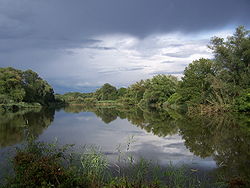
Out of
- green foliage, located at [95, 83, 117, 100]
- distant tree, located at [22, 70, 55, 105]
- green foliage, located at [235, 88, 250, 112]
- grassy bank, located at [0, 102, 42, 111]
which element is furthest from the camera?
green foliage, located at [95, 83, 117, 100]

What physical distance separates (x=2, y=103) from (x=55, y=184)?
5915 centimetres

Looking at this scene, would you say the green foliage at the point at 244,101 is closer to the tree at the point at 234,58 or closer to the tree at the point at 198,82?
the tree at the point at 234,58

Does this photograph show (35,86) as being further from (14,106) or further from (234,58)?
(234,58)

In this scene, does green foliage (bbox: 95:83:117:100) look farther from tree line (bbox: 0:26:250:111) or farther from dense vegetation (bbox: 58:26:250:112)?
dense vegetation (bbox: 58:26:250:112)

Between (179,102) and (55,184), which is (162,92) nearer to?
(179,102)

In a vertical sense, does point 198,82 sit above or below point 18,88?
below

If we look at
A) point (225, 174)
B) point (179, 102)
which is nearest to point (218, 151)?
point (225, 174)

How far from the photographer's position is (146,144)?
16406 millimetres

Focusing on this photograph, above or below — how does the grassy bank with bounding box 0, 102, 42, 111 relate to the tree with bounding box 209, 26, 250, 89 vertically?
below

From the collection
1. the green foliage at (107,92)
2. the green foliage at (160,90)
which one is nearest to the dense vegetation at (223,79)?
the green foliage at (160,90)

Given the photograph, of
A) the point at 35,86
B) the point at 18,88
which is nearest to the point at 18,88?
the point at 18,88

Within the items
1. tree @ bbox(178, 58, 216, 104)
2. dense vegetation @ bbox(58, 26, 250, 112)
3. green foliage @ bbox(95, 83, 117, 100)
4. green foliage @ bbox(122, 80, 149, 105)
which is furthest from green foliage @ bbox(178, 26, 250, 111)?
green foliage @ bbox(95, 83, 117, 100)

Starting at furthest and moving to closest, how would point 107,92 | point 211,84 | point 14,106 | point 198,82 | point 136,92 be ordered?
1. point 107,92
2. point 136,92
3. point 14,106
4. point 198,82
5. point 211,84

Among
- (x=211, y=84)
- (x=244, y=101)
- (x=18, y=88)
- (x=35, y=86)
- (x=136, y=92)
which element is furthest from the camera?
(x=136, y=92)
